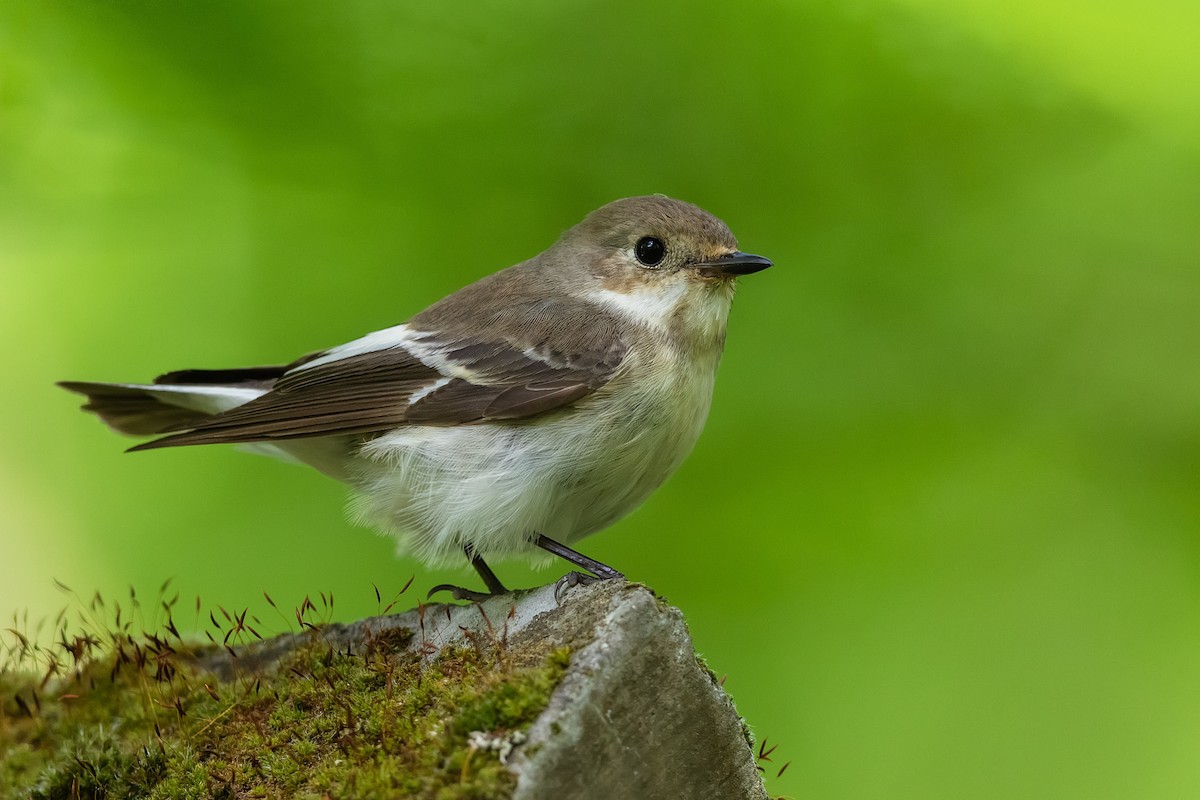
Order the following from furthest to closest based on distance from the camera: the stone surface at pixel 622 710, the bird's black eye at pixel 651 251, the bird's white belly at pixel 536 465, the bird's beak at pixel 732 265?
the bird's black eye at pixel 651 251 → the bird's beak at pixel 732 265 → the bird's white belly at pixel 536 465 → the stone surface at pixel 622 710

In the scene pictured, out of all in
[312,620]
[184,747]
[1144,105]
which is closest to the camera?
[184,747]

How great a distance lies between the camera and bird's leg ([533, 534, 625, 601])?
2.60 meters

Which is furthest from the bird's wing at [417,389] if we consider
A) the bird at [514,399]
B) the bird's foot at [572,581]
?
the bird's foot at [572,581]

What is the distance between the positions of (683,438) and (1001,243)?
7.23ft

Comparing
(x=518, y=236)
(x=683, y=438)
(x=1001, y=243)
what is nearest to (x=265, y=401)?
(x=683, y=438)

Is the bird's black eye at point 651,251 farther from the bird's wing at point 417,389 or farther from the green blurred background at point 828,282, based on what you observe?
the green blurred background at point 828,282

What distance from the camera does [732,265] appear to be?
343 centimetres

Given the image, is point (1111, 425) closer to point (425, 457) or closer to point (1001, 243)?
point (1001, 243)

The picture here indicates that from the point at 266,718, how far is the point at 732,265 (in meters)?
2.00

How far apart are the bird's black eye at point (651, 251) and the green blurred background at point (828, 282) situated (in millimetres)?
994

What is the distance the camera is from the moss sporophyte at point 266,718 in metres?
1.99

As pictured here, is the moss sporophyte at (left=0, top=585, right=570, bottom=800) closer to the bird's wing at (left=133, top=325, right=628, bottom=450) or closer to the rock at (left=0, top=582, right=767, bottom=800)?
the rock at (left=0, top=582, right=767, bottom=800)

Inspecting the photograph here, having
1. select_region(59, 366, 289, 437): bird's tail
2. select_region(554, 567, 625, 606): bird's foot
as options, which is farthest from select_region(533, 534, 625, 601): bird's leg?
select_region(59, 366, 289, 437): bird's tail

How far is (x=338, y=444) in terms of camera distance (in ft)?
11.1
